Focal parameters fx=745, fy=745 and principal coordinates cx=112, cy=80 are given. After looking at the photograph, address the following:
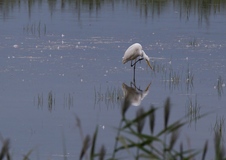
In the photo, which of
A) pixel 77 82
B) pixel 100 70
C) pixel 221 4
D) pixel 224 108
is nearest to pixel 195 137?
pixel 224 108

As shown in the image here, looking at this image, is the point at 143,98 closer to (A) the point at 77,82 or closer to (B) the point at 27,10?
(A) the point at 77,82

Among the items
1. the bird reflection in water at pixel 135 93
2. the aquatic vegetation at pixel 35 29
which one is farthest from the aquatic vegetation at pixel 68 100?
the aquatic vegetation at pixel 35 29

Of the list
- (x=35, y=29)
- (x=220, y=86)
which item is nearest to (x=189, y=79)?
(x=220, y=86)

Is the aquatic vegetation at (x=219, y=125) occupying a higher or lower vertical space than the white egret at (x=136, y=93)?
higher

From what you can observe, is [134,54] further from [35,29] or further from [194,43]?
[35,29]

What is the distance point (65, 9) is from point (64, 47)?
8053 mm

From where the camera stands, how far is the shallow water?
7.51 metres

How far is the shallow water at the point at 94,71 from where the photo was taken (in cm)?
751

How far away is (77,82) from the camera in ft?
34.0

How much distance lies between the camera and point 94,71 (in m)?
11.3

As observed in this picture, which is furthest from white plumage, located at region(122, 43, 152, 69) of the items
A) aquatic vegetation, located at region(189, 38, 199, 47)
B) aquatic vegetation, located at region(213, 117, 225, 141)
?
aquatic vegetation, located at region(213, 117, 225, 141)

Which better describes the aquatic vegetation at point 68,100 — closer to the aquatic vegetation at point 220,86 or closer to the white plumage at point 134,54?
the aquatic vegetation at point 220,86

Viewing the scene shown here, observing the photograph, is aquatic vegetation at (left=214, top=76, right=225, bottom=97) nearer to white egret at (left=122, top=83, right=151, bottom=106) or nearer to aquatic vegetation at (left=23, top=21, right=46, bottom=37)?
white egret at (left=122, top=83, right=151, bottom=106)

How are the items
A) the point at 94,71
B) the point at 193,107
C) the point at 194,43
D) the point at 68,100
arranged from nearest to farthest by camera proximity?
the point at 193,107
the point at 68,100
the point at 94,71
the point at 194,43
